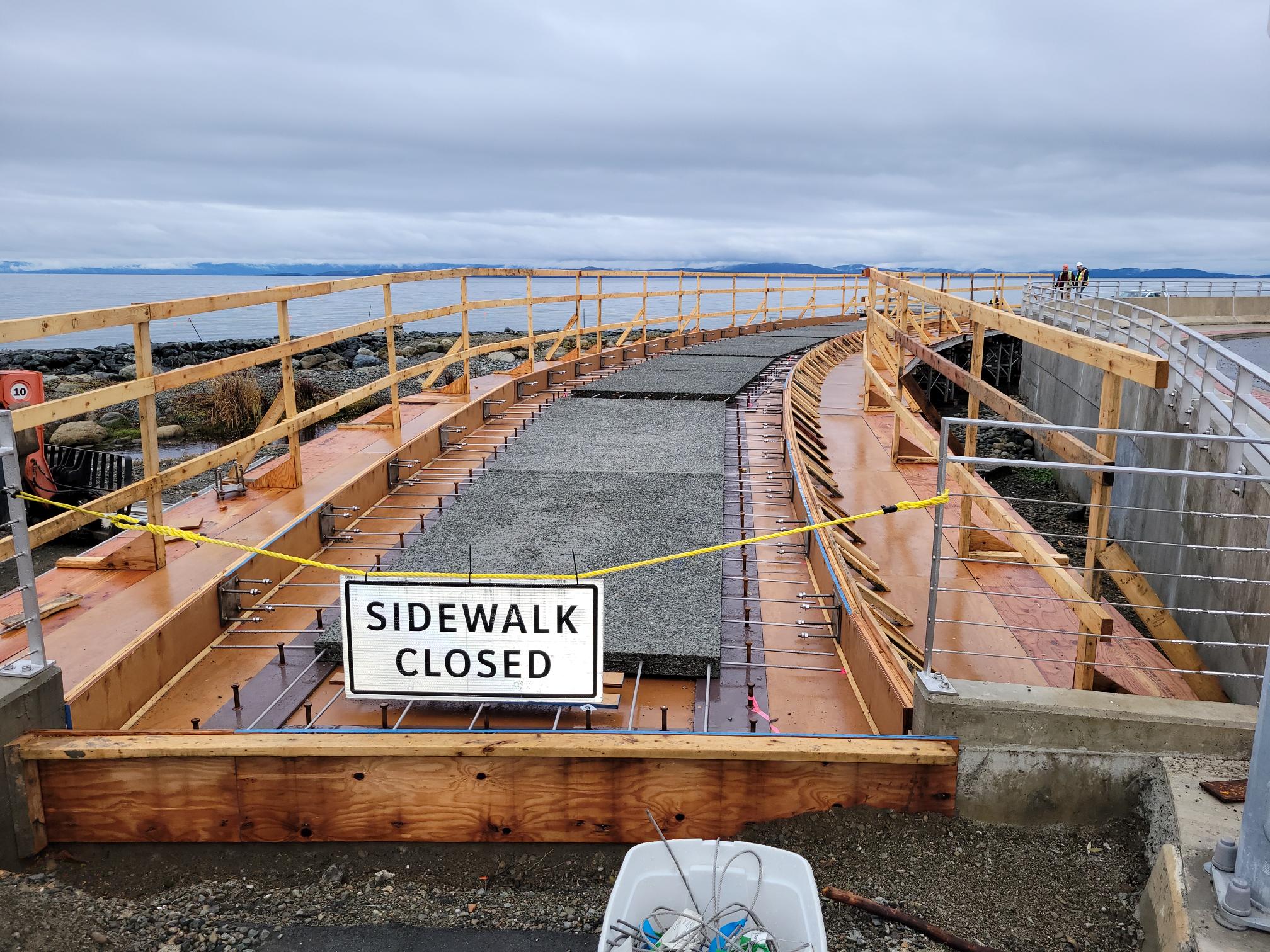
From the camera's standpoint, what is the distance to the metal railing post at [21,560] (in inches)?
131

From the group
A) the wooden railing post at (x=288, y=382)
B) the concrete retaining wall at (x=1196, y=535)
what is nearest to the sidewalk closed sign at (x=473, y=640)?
the concrete retaining wall at (x=1196, y=535)

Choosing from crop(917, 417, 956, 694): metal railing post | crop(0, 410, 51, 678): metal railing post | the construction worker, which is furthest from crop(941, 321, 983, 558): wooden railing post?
the construction worker

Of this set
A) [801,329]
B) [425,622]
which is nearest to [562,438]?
[425,622]

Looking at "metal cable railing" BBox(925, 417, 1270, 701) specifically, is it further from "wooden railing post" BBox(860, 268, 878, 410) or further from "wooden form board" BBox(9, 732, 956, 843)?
"wooden railing post" BBox(860, 268, 878, 410)

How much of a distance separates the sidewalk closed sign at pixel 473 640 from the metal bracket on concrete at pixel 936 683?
1271 mm

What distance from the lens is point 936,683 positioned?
3654mm

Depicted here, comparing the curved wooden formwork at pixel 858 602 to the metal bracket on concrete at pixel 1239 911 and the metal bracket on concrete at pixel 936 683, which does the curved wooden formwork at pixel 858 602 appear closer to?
the metal bracket on concrete at pixel 936 683

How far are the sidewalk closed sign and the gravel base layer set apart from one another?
64 cm

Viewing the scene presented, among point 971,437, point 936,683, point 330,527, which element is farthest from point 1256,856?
point 330,527

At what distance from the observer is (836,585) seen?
483 centimetres

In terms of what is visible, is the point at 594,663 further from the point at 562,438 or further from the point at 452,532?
A: the point at 562,438

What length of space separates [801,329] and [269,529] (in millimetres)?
19756

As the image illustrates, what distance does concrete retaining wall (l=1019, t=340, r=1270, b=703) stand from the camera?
275 inches

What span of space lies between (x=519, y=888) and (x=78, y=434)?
18.3 m
